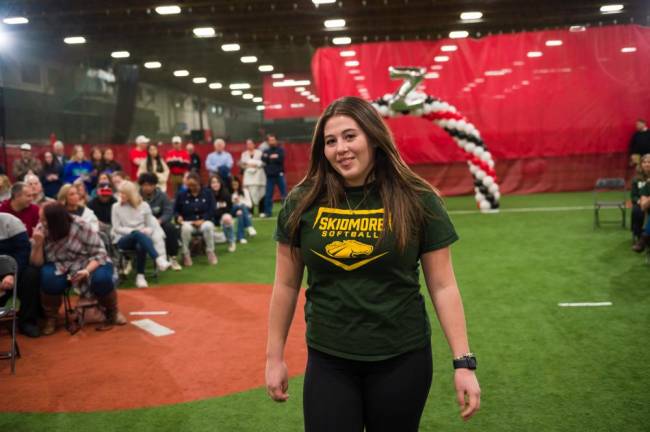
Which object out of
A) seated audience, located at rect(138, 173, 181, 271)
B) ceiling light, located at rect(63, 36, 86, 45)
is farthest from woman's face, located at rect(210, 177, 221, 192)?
ceiling light, located at rect(63, 36, 86, 45)

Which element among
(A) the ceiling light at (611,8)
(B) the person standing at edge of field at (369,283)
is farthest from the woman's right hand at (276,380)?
(A) the ceiling light at (611,8)

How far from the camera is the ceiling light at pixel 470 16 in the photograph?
58.9 feet

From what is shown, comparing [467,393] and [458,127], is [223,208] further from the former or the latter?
[467,393]

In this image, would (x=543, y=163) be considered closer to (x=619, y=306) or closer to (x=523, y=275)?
(x=523, y=275)

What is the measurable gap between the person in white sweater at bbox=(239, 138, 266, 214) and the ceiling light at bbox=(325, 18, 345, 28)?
18.8 ft

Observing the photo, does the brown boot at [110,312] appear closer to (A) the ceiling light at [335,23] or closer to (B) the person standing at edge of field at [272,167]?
(B) the person standing at edge of field at [272,167]

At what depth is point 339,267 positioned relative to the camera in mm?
2014

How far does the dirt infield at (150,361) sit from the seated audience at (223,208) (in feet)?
11.7

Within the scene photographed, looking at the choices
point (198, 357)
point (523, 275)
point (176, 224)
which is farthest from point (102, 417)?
point (176, 224)

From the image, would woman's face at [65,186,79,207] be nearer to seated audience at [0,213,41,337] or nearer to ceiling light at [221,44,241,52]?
seated audience at [0,213,41,337]

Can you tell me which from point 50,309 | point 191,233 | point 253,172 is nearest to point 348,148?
point 50,309

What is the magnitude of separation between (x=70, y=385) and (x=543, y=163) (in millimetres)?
15351

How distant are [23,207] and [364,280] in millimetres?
5832

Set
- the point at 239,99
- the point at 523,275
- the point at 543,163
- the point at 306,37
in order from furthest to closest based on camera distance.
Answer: the point at 239,99 < the point at 306,37 < the point at 543,163 < the point at 523,275
